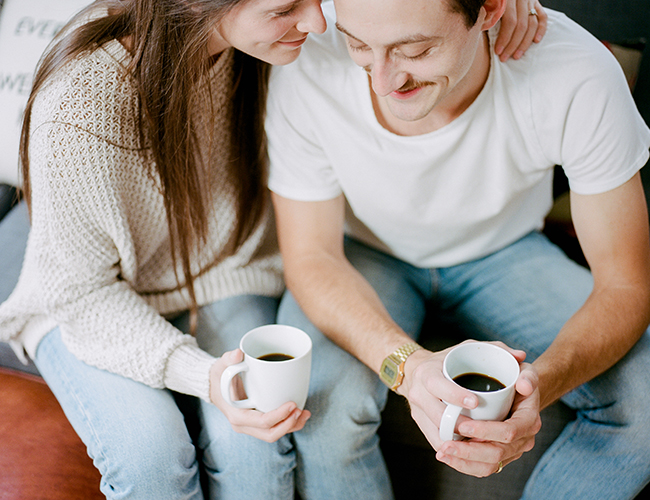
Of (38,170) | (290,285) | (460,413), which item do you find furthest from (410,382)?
(38,170)

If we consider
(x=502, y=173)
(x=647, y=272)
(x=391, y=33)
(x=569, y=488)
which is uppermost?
(x=391, y=33)

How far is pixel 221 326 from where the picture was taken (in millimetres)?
1245

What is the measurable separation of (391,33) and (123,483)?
86 centimetres

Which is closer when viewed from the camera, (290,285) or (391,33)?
(391,33)

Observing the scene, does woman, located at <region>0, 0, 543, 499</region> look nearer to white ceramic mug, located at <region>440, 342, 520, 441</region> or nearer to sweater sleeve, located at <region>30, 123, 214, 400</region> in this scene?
sweater sleeve, located at <region>30, 123, 214, 400</region>

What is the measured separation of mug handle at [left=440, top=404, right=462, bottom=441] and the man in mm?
45

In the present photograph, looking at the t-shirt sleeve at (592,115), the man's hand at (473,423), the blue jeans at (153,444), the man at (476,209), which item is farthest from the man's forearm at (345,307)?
the t-shirt sleeve at (592,115)

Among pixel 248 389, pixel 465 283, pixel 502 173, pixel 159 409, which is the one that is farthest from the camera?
pixel 465 283

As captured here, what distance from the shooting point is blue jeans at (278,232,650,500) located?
1064 mm

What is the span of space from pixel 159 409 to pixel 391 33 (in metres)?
0.76

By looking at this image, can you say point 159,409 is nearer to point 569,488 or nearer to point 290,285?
point 290,285

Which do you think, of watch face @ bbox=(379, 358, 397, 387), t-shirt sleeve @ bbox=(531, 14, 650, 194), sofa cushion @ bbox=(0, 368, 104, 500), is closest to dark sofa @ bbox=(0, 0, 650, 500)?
sofa cushion @ bbox=(0, 368, 104, 500)

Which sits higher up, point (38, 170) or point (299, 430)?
point (38, 170)

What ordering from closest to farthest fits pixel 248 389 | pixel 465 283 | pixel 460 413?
pixel 460 413, pixel 248 389, pixel 465 283
